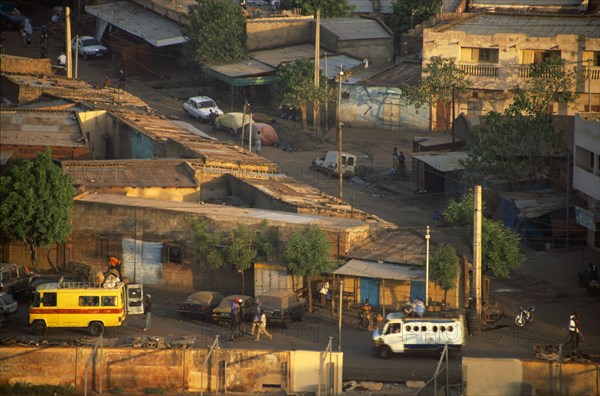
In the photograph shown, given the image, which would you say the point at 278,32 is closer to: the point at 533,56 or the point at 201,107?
the point at 201,107

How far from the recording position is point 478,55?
7131 cm

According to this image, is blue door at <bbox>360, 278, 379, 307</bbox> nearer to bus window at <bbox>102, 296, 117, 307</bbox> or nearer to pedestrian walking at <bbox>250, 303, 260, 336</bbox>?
pedestrian walking at <bbox>250, 303, 260, 336</bbox>

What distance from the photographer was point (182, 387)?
135 feet

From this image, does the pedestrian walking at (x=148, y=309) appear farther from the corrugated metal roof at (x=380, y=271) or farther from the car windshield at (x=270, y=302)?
the corrugated metal roof at (x=380, y=271)

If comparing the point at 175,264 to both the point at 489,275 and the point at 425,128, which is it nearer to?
the point at 489,275

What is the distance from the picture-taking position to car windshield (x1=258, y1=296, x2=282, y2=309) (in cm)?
4584

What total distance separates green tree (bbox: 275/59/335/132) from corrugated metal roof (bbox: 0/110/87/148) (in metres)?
11.4

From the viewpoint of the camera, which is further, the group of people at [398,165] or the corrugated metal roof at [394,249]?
the group of people at [398,165]

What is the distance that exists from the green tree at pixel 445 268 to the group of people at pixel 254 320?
210 inches

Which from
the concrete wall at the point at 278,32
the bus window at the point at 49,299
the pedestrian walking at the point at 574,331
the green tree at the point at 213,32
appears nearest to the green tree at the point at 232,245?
the bus window at the point at 49,299

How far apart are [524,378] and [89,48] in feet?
163

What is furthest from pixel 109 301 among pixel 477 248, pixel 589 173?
pixel 589 173

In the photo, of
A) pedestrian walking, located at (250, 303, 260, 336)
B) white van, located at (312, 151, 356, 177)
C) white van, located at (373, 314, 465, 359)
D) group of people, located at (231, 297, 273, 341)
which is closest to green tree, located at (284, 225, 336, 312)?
group of people, located at (231, 297, 273, 341)

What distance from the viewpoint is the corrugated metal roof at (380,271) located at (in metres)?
46.6
